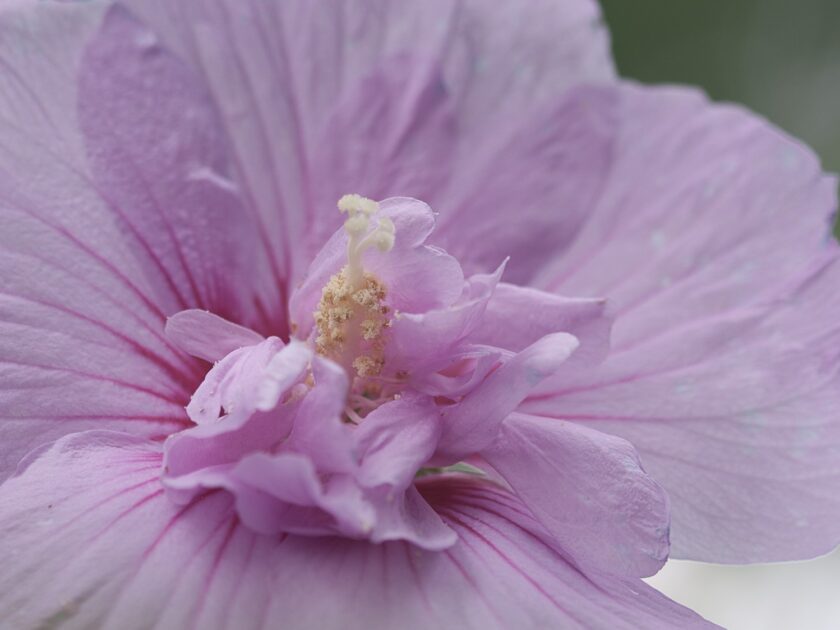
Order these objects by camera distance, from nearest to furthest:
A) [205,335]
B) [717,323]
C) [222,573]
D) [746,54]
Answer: [222,573], [205,335], [717,323], [746,54]

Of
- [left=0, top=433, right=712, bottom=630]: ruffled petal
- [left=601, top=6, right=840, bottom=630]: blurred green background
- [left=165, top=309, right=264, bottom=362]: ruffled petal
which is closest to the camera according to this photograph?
[left=0, top=433, right=712, bottom=630]: ruffled petal

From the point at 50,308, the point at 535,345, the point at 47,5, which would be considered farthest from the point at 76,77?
the point at 535,345

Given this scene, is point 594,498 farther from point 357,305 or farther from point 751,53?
point 751,53

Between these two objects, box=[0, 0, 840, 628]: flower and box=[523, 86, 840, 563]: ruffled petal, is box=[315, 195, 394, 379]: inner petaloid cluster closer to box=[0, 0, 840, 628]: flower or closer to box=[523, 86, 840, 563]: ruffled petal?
box=[0, 0, 840, 628]: flower

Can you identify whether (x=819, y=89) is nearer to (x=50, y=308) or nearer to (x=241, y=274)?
(x=241, y=274)

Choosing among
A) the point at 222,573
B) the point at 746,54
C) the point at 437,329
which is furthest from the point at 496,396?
the point at 746,54

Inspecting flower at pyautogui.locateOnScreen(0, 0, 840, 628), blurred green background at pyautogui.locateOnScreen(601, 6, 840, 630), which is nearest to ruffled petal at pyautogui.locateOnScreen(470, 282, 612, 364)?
flower at pyautogui.locateOnScreen(0, 0, 840, 628)
